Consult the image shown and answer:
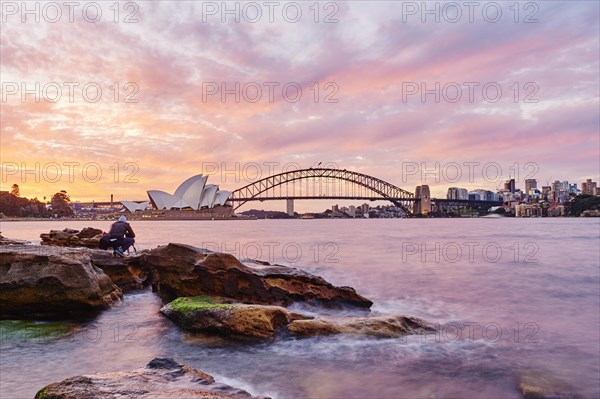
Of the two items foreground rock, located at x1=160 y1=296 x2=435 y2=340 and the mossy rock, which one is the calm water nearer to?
the mossy rock

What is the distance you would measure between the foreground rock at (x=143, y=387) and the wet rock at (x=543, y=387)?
4.47m

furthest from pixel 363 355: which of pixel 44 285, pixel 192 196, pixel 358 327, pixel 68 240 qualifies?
pixel 192 196

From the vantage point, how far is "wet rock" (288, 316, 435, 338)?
8.24 meters

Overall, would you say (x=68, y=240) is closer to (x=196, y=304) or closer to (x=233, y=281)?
(x=233, y=281)

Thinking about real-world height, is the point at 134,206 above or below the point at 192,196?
below

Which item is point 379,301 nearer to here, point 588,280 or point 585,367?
point 585,367

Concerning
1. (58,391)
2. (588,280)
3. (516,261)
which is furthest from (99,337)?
(516,261)

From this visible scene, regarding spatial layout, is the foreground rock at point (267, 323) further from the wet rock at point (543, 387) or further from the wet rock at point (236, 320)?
the wet rock at point (543, 387)

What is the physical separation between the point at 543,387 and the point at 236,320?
511 centimetres

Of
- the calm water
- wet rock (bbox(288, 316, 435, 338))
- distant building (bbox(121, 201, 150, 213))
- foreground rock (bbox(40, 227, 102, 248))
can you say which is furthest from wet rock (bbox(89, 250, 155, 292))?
distant building (bbox(121, 201, 150, 213))

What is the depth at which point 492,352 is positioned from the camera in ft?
26.4

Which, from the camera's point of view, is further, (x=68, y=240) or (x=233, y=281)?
(x=68, y=240)

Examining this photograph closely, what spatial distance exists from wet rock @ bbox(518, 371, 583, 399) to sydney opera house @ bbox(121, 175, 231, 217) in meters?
95.7

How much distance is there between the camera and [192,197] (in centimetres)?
10569
